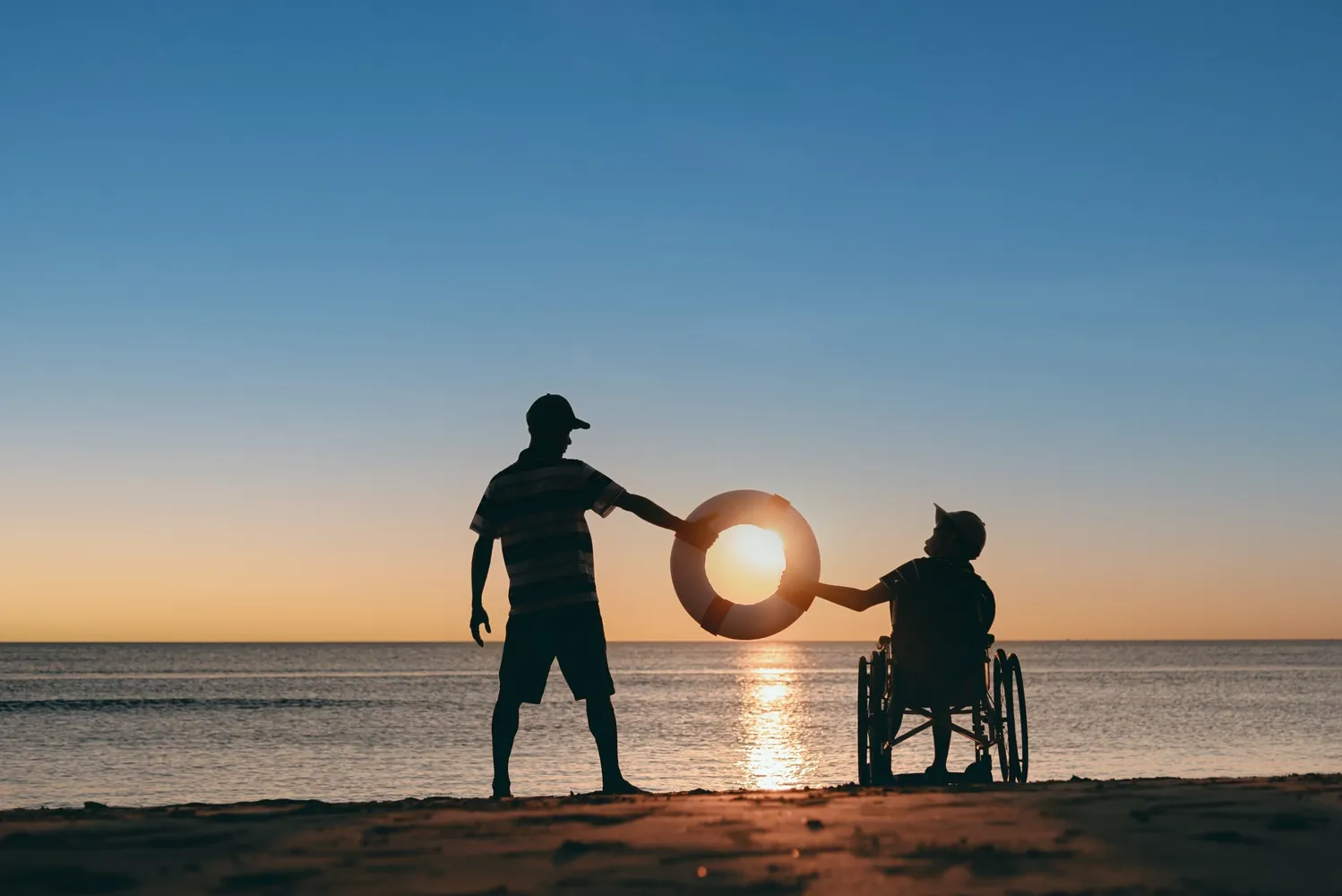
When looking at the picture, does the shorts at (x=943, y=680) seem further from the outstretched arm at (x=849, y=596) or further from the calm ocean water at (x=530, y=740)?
the calm ocean water at (x=530, y=740)

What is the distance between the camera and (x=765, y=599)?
711cm

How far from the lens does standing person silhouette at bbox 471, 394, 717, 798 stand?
5.50m

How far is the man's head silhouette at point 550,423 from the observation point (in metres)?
5.62

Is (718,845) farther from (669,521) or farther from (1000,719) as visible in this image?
(1000,719)

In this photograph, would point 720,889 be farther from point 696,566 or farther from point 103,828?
point 696,566

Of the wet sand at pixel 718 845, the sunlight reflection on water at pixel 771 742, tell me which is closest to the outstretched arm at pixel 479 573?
the wet sand at pixel 718 845

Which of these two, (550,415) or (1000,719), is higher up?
(550,415)

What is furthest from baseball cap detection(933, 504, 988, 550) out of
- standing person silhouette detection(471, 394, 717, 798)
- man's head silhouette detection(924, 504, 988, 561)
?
standing person silhouette detection(471, 394, 717, 798)

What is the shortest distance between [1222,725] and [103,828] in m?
35.5

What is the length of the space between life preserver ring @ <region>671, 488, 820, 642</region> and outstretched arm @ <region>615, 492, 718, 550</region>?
0.89ft

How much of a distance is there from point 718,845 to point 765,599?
361cm

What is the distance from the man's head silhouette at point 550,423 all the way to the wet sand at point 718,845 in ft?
5.25

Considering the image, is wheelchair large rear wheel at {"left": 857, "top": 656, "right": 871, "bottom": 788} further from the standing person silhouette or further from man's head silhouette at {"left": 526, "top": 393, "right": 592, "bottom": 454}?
man's head silhouette at {"left": 526, "top": 393, "right": 592, "bottom": 454}

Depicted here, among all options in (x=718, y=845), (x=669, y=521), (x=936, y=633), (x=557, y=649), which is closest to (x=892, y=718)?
(x=936, y=633)
